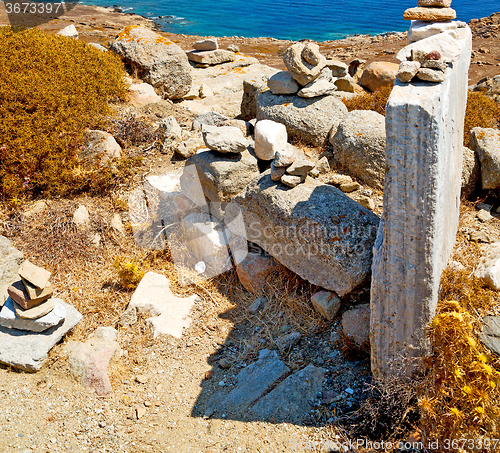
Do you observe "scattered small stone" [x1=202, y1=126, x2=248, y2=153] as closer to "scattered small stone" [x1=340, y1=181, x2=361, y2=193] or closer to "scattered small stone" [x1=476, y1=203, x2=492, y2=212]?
"scattered small stone" [x1=340, y1=181, x2=361, y2=193]

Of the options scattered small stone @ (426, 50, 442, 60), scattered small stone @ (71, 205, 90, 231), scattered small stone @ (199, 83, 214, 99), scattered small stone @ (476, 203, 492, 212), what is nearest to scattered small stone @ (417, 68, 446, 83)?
scattered small stone @ (426, 50, 442, 60)

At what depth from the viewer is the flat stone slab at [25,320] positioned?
4230mm

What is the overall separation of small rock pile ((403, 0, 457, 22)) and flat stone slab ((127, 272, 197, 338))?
388 cm

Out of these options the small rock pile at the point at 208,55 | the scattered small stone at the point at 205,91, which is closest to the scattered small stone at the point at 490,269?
the scattered small stone at the point at 205,91

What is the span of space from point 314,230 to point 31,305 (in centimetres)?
306

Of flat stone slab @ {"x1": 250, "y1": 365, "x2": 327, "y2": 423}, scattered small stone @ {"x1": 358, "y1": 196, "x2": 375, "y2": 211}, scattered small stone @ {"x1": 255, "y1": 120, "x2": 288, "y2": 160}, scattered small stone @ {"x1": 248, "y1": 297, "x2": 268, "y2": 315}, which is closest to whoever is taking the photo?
flat stone slab @ {"x1": 250, "y1": 365, "x2": 327, "y2": 423}

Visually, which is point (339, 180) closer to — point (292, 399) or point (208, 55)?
point (292, 399)

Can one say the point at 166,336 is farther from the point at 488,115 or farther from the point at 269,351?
the point at 488,115

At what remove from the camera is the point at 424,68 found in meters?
3.03

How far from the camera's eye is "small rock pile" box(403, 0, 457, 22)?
3.78 meters

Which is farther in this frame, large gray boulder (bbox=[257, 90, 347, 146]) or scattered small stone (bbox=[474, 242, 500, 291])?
large gray boulder (bbox=[257, 90, 347, 146])

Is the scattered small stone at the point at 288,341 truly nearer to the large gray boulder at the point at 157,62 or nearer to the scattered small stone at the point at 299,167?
the scattered small stone at the point at 299,167

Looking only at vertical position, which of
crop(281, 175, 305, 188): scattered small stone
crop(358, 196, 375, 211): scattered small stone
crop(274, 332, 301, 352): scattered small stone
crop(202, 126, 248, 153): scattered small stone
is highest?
crop(202, 126, 248, 153): scattered small stone

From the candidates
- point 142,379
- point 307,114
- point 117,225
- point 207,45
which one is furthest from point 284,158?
point 207,45
